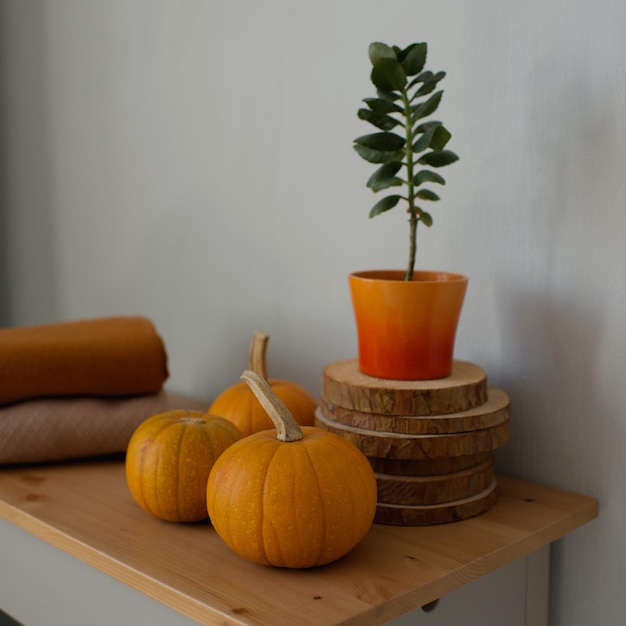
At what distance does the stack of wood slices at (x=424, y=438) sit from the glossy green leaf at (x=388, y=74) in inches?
10.9

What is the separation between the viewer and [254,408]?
0.89m

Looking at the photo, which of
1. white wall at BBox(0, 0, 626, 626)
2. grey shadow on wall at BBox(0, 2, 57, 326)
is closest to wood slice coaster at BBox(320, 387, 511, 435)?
white wall at BBox(0, 0, 626, 626)

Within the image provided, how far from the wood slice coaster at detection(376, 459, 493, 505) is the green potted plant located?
96mm

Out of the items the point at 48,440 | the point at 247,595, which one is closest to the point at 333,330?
the point at 48,440

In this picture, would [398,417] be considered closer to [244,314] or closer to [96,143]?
[244,314]

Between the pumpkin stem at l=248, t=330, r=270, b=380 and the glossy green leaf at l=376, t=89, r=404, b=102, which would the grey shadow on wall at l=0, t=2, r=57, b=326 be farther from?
the glossy green leaf at l=376, t=89, r=404, b=102

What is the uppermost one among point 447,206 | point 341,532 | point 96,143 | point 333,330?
point 96,143

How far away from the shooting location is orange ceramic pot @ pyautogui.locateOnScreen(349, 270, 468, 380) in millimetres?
768

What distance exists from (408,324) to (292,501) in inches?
8.5

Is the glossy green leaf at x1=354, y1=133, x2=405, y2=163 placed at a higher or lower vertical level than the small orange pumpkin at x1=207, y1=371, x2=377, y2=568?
higher

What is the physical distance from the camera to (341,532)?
65 centimetres

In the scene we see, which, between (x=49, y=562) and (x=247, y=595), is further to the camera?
(x=49, y=562)

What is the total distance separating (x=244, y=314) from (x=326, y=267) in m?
0.18

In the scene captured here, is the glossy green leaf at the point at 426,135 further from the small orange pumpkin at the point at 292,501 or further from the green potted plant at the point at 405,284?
the small orange pumpkin at the point at 292,501
